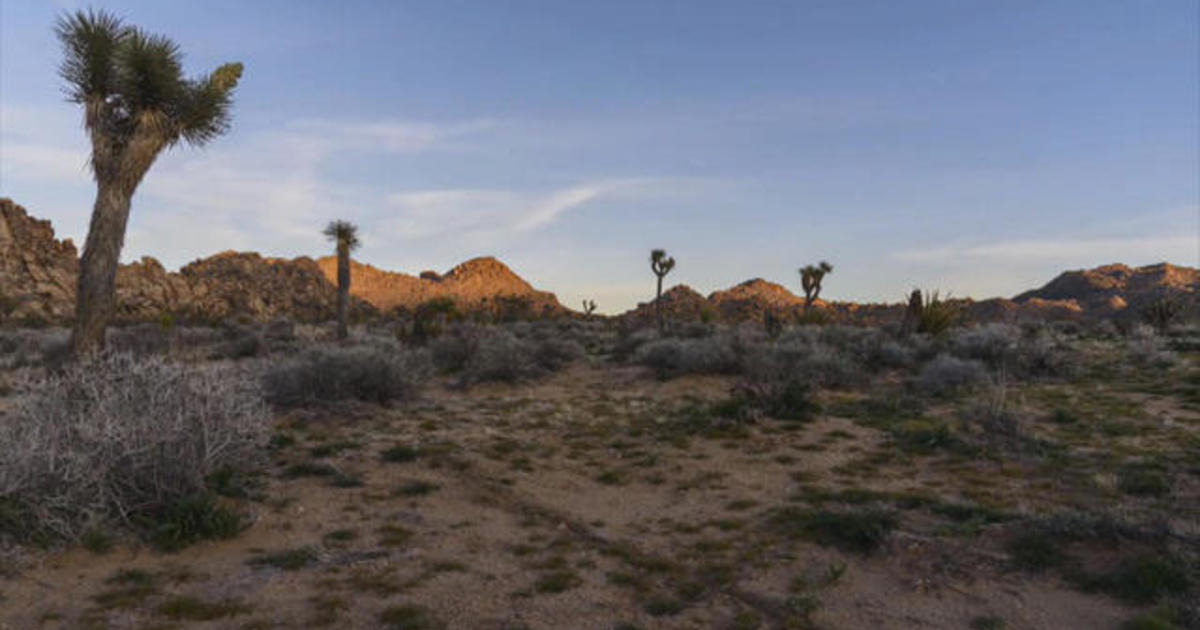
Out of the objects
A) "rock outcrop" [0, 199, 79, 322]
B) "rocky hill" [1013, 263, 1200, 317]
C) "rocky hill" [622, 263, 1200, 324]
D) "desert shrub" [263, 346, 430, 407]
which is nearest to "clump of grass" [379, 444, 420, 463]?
"desert shrub" [263, 346, 430, 407]

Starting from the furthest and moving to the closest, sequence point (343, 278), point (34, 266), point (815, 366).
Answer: point (34, 266) → point (343, 278) → point (815, 366)

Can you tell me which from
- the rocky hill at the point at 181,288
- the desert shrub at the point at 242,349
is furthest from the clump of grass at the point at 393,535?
the rocky hill at the point at 181,288

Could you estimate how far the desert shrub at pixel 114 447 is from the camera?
4.88 meters

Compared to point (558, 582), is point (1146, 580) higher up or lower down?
higher up

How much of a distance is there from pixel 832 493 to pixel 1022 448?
282 centimetres

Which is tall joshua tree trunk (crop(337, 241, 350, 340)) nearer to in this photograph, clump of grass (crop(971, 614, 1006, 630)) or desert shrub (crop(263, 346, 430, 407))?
desert shrub (crop(263, 346, 430, 407))

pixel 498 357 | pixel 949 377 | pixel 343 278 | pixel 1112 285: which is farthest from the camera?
pixel 1112 285

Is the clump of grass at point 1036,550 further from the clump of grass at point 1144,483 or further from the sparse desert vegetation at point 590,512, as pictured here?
the clump of grass at point 1144,483

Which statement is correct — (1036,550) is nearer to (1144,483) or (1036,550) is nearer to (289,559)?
(1144,483)

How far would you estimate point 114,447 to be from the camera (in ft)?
16.9

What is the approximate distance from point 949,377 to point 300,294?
69.2m

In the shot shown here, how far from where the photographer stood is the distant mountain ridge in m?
46.8

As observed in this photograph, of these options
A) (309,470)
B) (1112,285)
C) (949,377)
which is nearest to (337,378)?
(309,470)

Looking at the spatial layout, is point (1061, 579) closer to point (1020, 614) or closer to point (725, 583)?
point (1020, 614)
